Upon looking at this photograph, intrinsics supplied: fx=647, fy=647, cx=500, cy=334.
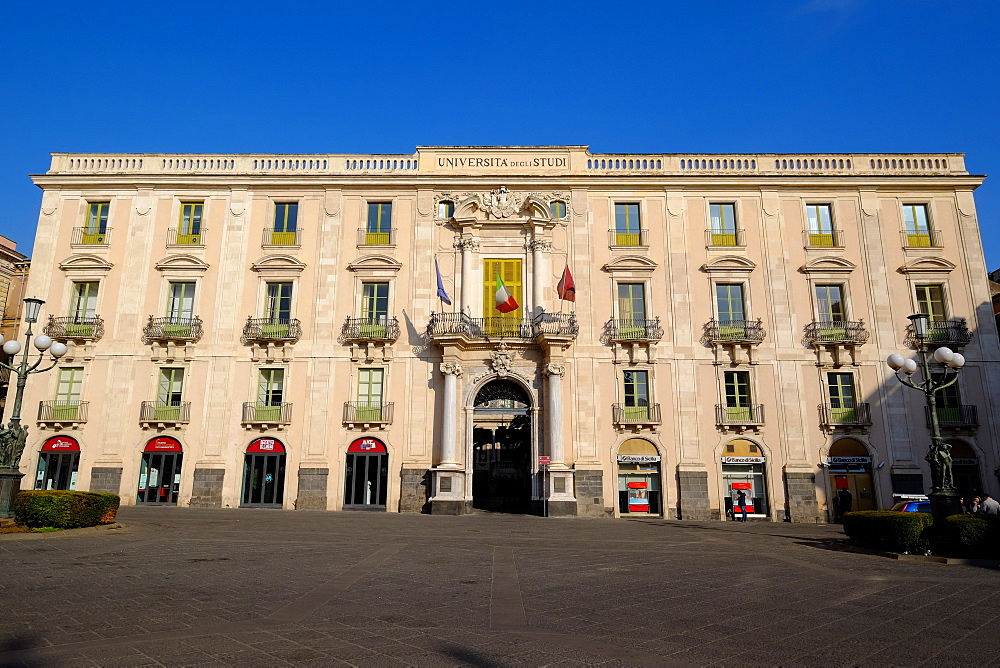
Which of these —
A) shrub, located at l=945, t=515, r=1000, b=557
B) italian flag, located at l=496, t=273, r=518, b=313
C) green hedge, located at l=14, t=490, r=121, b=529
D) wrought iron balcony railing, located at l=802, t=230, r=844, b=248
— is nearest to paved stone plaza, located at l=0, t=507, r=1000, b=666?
green hedge, located at l=14, t=490, r=121, b=529

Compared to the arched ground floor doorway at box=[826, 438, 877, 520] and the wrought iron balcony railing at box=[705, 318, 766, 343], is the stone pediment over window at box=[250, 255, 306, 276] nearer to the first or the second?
the wrought iron balcony railing at box=[705, 318, 766, 343]

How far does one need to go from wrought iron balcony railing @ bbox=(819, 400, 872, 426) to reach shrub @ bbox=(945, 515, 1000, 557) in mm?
14105

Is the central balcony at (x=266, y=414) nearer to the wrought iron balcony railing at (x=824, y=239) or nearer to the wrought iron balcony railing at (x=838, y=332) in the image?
the wrought iron balcony railing at (x=838, y=332)

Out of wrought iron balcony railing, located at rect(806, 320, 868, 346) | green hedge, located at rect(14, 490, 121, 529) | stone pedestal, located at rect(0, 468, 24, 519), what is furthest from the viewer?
wrought iron balcony railing, located at rect(806, 320, 868, 346)

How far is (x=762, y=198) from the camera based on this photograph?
30.7 m

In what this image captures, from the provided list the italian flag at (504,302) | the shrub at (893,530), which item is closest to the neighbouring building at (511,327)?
the italian flag at (504,302)

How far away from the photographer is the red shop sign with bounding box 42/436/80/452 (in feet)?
93.0

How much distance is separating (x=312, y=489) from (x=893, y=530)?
70.3ft

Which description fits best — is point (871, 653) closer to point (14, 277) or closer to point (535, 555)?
point (535, 555)

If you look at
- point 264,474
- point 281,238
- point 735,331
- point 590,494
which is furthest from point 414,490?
point 735,331

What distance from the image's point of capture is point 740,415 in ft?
92.9

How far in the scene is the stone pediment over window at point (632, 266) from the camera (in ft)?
97.9

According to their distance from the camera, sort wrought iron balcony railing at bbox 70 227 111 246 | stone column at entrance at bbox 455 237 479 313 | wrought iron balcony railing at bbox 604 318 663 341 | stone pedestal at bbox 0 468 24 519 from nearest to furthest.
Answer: stone pedestal at bbox 0 468 24 519 → wrought iron balcony railing at bbox 604 318 663 341 → stone column at entrance at bbox 455 237 479 313 → wrought iron balcony railing at bbox 70 227 111 246

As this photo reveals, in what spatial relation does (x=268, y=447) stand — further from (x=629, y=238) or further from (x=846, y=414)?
(x=846, y=414)
